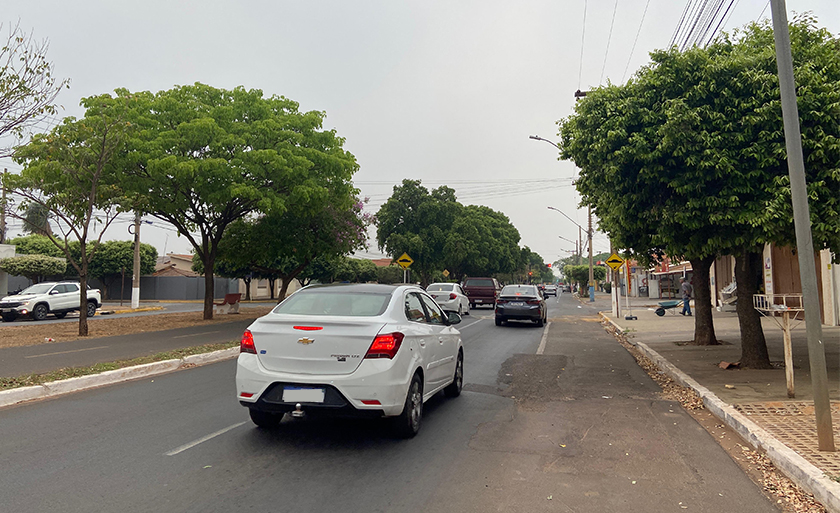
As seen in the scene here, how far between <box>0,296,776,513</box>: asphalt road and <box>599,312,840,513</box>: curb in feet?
1.21

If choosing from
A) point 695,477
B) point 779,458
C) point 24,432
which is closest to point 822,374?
point 779,458

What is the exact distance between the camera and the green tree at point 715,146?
25.3ft

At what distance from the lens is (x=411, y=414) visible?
5816 millimetres

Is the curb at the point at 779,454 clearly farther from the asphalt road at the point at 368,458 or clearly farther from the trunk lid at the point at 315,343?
the trunk lid at the point at 315,343

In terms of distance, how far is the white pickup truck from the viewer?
23.7m

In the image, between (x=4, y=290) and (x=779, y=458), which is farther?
(x=4, y=290)

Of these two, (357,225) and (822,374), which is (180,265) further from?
(822,374)

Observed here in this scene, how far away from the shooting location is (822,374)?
16.8 ft

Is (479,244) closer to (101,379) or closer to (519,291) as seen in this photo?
(519,291)

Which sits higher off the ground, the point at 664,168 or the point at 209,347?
the point at 664,168

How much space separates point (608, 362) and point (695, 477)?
7280 mm

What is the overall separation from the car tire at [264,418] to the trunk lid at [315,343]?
797 millimetres

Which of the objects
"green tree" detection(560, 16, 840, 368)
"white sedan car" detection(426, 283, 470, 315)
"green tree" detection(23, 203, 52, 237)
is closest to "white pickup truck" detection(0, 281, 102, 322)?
"green tree" detection(23, 203, 52, 237)

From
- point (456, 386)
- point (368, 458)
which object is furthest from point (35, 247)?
point (368, 458)
